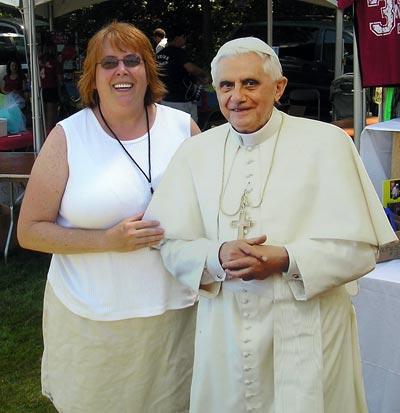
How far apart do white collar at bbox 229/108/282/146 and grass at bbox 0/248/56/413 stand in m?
2.06

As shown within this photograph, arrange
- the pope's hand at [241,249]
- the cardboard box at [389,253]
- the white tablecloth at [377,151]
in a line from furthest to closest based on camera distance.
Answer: the white tablecloth at [377,151] < the cardboard box at [389,253] < the pope's hand at [241,249]

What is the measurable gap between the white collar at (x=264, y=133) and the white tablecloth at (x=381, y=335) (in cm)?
108

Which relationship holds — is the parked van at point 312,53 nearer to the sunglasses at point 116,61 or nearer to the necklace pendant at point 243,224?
the sunglasses at point 116,61

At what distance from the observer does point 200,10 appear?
15.7m

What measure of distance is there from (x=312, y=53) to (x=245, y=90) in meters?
9.49

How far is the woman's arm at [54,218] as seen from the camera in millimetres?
1996

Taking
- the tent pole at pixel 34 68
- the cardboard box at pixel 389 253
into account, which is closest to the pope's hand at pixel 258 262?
the cardboard box at pixel 389 253

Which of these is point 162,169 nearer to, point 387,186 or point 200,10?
point 387,186

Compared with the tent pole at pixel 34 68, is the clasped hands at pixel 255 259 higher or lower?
lower

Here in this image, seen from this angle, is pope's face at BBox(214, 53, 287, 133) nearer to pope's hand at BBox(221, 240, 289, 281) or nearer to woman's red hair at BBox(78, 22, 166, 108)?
pope's hand at BBox(221, 240, 289, 281)

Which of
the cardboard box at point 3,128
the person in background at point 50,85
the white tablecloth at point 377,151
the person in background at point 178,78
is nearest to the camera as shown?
the white tablecloth at point 377,151

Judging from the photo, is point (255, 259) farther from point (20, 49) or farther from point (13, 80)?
point (20, 49)

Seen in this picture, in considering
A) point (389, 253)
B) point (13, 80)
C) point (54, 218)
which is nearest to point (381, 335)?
point (389, 253)

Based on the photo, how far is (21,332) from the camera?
406cm
